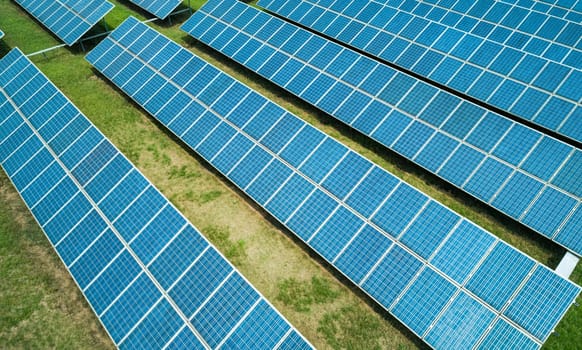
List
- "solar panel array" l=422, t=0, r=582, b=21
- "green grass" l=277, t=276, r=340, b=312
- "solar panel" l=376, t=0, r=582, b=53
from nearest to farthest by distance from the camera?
"green grass" l=277, t=276, r=340, b=312 → "solar panel" l=376, t=0, r=582, b=53 → "solar panel array" l=422, t=0, r=582, b=21

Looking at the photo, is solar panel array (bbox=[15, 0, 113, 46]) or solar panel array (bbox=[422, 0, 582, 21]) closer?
solar panel array (bbox=[422, 0, 582, 21])

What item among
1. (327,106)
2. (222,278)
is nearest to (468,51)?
(327,106)

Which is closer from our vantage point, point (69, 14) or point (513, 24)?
point (513, 24)

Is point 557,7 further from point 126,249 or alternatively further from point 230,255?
point 126,249

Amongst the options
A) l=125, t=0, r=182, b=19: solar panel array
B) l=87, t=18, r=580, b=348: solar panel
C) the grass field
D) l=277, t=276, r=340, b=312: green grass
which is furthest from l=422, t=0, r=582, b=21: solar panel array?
l=277, t=276, r=340, b=312: green grass

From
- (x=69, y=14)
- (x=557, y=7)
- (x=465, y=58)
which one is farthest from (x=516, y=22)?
(x=69, y=14)

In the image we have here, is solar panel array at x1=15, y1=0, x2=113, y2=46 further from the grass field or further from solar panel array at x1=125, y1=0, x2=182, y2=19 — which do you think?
the grass field

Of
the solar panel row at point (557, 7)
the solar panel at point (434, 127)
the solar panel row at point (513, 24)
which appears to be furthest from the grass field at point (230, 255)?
the solar panel row at point (557, 7)
